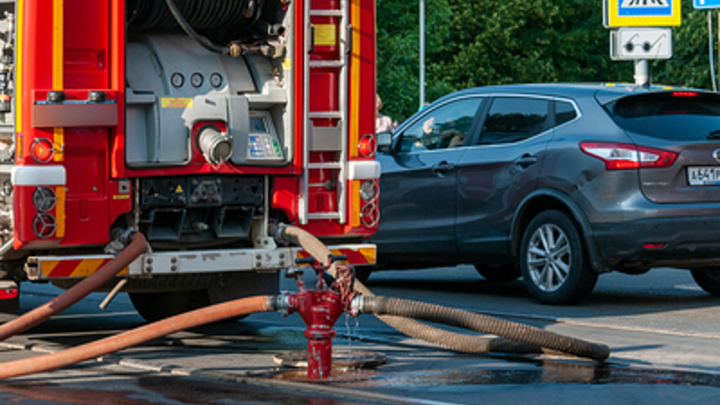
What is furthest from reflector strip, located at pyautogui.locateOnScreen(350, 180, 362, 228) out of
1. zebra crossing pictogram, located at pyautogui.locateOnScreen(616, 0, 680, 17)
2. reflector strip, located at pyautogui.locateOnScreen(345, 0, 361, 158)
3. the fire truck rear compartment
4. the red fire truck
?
zebra crossing pictogram, located at pyautogui.locateOnScreen(616, 0, 680, 17)

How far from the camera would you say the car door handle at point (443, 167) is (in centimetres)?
1076

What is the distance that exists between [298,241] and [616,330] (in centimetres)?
238

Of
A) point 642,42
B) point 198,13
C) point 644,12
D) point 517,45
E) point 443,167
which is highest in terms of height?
point 517,45

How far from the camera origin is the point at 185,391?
616cm

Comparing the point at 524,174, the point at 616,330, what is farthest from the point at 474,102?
the point at 616,330

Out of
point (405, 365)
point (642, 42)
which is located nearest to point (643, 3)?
point (642, 42)

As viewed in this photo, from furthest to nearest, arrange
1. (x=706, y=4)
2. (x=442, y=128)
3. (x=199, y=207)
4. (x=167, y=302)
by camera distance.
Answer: (x=706, y=4) < (x=442, y=128) < (x=167, y=302) < (x=199, y=207)

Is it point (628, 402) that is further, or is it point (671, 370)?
point (671, 370)

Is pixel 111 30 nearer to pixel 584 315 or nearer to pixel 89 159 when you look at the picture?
pixel 89 159

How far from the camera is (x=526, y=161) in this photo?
10.1 m

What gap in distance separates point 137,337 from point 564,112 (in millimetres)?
4848

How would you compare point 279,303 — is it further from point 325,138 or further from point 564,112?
point 564,112

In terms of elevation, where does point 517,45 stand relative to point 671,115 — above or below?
above

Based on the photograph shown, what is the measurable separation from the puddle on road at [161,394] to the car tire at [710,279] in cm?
573
